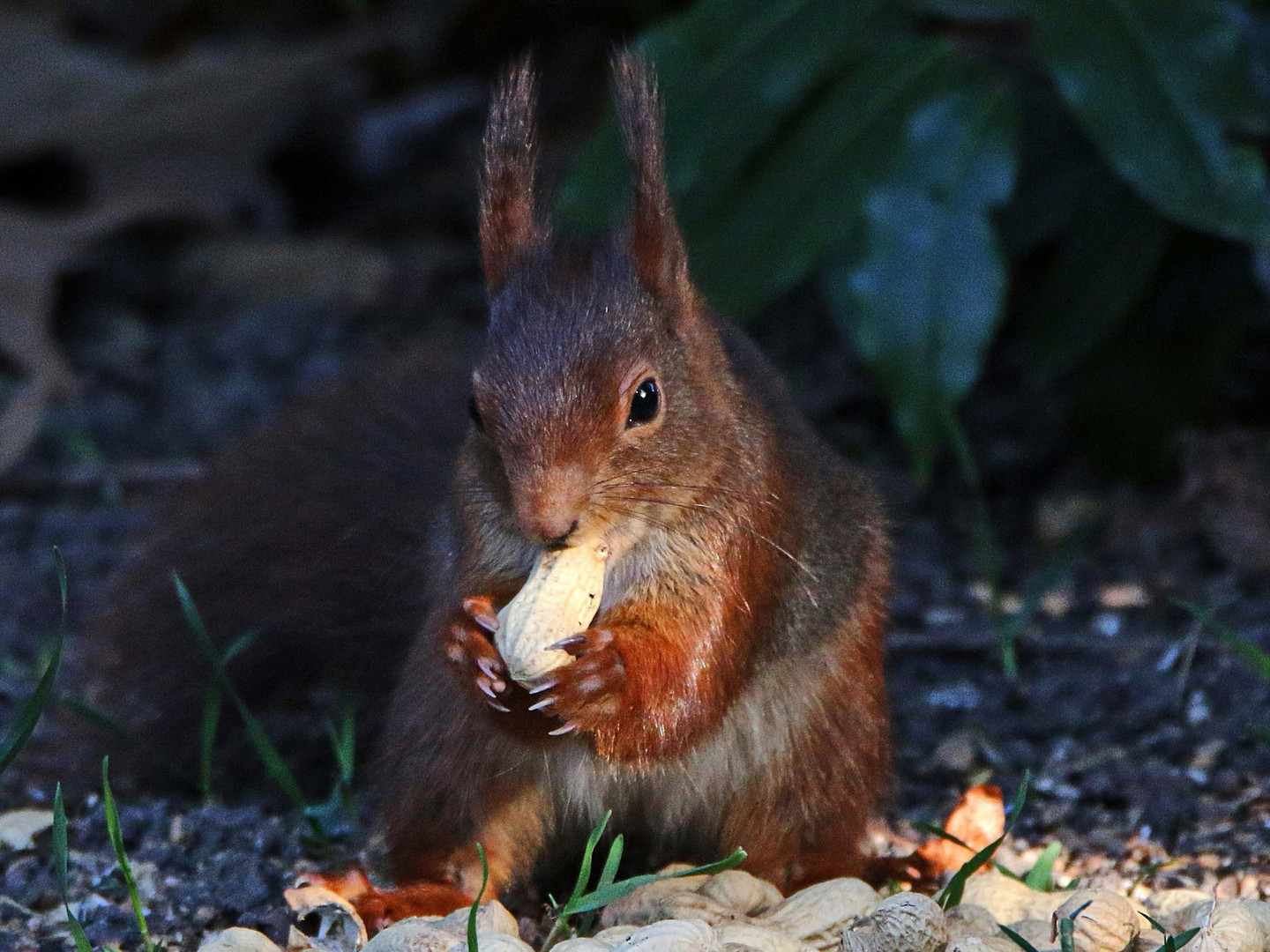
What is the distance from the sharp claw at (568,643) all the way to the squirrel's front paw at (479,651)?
0.25 feet

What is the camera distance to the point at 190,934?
90.5 inches

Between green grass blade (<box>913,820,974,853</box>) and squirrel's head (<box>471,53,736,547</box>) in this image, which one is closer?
squirrel's head (<box>471,53,736,547</box>)

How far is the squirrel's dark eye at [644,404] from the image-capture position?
2.31 meters

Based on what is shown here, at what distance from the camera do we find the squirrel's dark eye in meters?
2.31

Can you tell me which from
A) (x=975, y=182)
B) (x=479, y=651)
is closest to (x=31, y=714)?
(x=479, y=651)

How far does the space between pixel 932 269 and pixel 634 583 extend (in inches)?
45.8

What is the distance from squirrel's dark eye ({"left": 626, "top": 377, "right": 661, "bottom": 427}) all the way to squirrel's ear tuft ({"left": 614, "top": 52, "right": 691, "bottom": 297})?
19 centimetres

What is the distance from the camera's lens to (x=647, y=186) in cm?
243

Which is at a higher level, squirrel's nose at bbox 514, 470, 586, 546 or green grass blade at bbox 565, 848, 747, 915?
squirrel's nose at bbox 514, 470, 586, 546

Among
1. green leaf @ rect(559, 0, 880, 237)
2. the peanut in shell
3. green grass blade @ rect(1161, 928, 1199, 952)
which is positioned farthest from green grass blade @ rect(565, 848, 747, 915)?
green leaf @ rect(559, 0, 880, 237)

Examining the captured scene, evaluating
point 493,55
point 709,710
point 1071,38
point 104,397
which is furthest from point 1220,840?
point 493,55

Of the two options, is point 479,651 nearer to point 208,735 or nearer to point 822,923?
point 822,923

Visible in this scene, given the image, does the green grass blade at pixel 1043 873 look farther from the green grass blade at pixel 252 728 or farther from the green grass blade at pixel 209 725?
the green grass blade at pixel 209 725

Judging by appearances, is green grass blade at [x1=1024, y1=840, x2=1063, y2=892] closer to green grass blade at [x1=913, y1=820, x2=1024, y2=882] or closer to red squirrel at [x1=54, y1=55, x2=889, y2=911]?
green grass blade at [x1=913, y1=820, x2=1024, y2=882]
